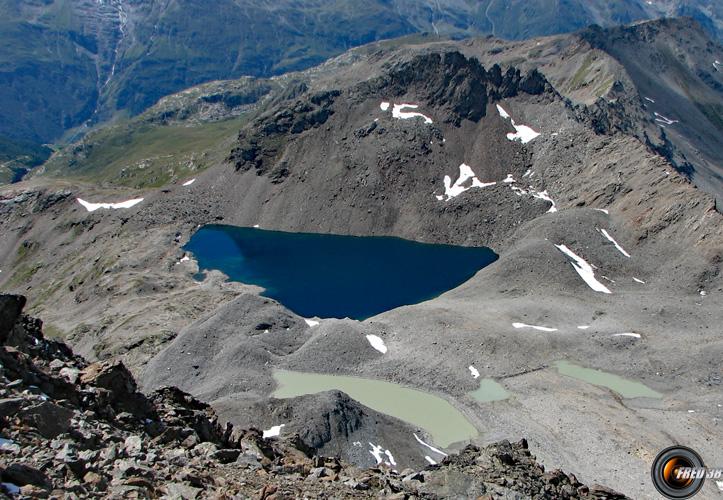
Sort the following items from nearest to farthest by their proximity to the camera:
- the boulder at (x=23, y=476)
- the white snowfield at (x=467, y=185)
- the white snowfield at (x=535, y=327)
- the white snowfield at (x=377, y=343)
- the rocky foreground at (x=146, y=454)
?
1. the boulder at (x=23, y=476)
2. the rocky foreground at (x=146, y=454)
3. the white snowfield at (x=377, y=343)
4. the white snowfield at (x=535, y=327)
5. the white snowfield at (x=467, y=185)

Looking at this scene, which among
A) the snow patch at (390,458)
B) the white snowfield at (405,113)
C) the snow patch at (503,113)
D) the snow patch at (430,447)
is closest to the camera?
the snow patch at (390,458)

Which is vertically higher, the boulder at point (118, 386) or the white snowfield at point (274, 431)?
the boulder at point (118, 386)

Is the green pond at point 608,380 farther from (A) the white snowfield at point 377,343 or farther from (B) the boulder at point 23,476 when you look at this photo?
(B) the boulder at point 23,476

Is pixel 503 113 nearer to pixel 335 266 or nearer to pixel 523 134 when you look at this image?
pixel 523 134

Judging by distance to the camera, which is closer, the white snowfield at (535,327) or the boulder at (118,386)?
the boulder at (118,386)

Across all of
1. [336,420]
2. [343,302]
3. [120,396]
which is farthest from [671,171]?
[120,396]

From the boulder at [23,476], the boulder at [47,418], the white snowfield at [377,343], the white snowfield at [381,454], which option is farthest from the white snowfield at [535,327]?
the boulder at [23,476]
